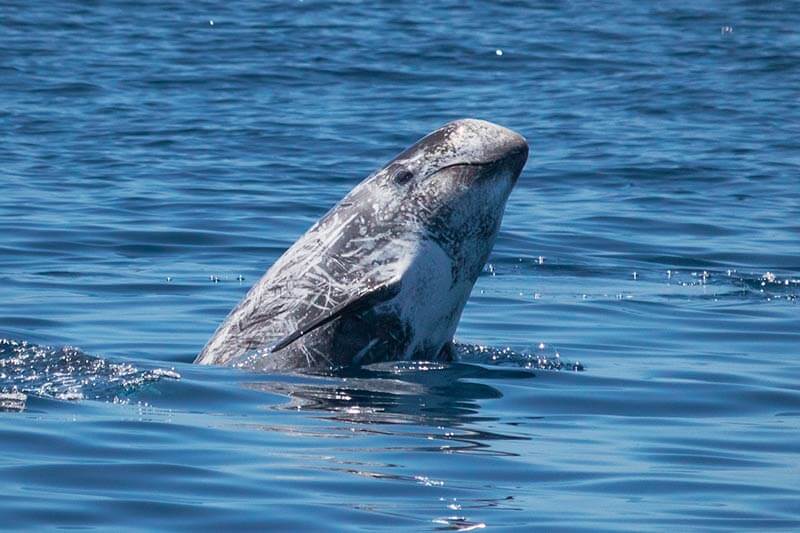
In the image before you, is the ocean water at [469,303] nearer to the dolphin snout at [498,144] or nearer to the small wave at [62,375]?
the small wave at [62,375]

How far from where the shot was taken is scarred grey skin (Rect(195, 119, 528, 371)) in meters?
9.04

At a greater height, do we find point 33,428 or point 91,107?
point 33,428

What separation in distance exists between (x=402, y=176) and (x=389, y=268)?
65 cm

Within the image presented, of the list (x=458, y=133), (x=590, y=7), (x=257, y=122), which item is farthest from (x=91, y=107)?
(x=458, y=133)

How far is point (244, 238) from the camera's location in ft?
52.2

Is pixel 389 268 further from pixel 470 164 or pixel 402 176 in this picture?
pixel 470 164

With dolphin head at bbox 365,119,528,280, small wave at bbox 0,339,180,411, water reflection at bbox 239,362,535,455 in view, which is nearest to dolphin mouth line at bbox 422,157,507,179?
dolphin head at bbox 365,119,528,280

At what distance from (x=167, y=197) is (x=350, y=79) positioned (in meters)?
10.8

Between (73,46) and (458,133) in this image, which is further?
(73,46)

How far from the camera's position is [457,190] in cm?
932

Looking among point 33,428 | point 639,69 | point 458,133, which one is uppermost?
point 458,133

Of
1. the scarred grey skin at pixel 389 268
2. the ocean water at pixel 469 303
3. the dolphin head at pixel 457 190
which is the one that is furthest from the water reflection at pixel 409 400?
the dolphin head at pixel 457 190

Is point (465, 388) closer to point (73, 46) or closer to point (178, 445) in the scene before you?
point (178, 445)

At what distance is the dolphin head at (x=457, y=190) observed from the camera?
9266mm
